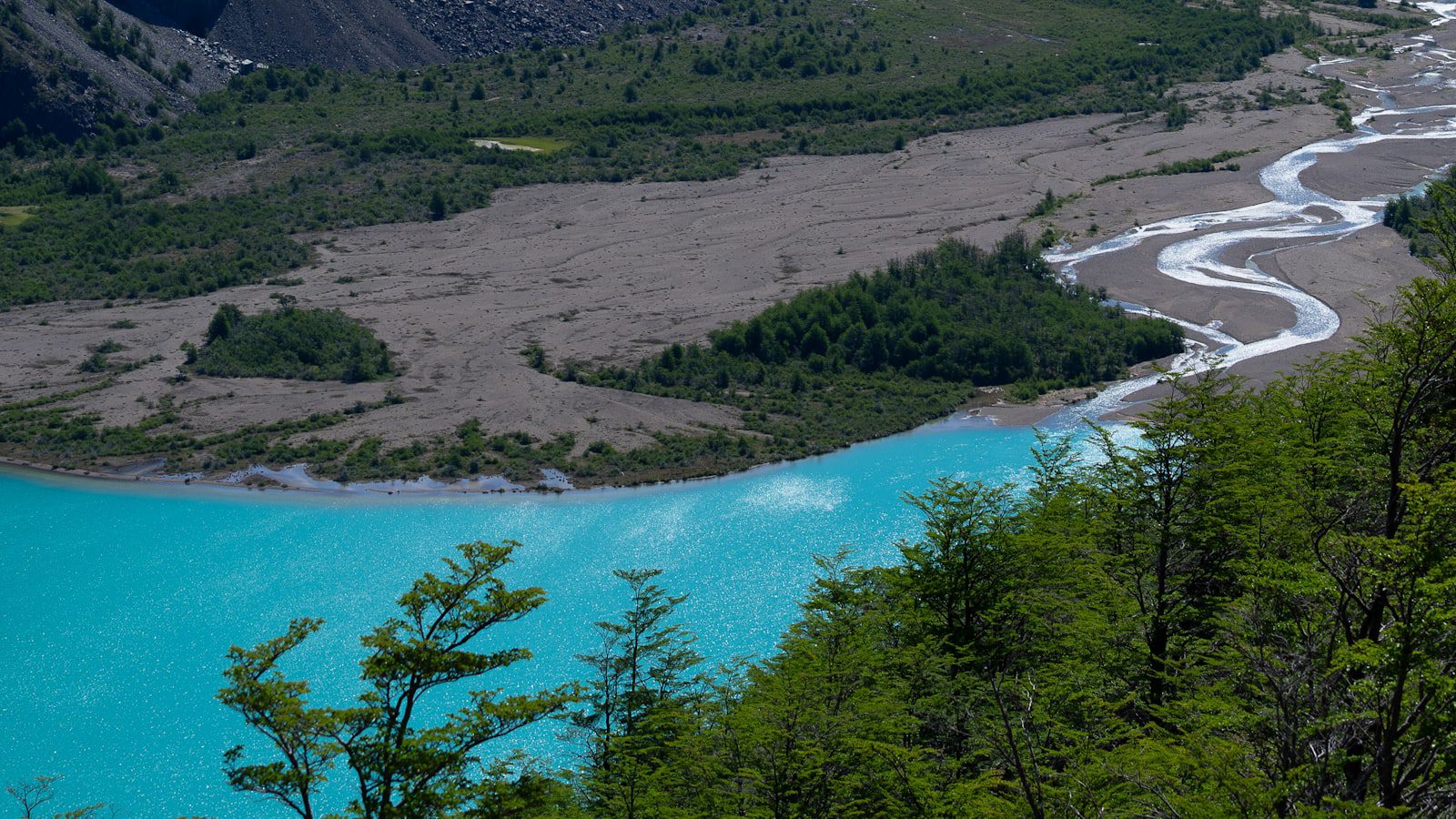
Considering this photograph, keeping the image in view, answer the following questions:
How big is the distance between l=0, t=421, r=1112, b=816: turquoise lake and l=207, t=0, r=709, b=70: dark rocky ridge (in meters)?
65.1

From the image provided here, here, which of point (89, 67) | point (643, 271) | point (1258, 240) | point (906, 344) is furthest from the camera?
point (89, 67)

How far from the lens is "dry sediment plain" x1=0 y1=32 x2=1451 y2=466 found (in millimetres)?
60500

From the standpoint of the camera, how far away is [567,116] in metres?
104

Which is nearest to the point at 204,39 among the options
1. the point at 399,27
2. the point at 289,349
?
the point at 399,27

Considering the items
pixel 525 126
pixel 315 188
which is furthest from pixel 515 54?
pixel 315 188

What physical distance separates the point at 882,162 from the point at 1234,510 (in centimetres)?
7295

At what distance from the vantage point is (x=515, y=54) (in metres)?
120

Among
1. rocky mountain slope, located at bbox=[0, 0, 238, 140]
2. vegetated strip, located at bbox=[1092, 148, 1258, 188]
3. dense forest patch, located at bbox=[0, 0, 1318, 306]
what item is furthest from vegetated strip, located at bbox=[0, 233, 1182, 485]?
rocky mountain slope, located at bbox=[0, 0, 238, 140]

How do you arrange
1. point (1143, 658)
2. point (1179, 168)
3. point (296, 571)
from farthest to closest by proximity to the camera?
1. point (1179, 168)
2. point (296, 571)
3. point (1143, 658)

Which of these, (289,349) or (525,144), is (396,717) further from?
(525,144)

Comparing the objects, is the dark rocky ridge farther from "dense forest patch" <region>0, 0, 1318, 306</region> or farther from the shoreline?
the shoreline

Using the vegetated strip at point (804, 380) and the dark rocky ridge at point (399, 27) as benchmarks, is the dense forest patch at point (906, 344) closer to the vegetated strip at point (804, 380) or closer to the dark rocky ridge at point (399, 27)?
the vegetated strip at point (804, 380)

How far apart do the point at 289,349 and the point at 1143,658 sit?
5003 cm

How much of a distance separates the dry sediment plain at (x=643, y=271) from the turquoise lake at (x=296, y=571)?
20.4ft
